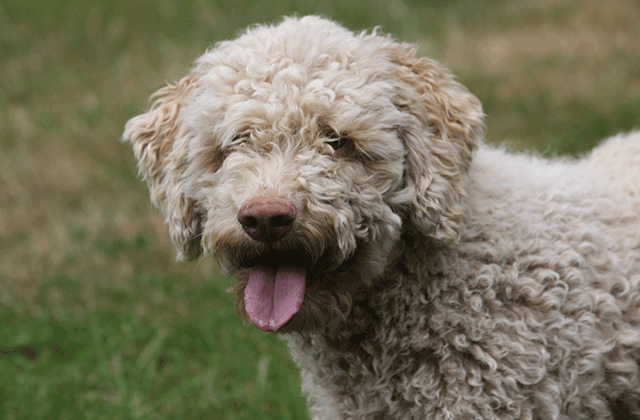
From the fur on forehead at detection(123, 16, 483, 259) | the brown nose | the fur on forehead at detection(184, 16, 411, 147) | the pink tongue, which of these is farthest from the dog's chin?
the fur on forehead at detection(184, 16, 411, 147)

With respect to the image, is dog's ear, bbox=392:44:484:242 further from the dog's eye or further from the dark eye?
the dog's eye

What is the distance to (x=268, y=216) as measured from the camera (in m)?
2.37

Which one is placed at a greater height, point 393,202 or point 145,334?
point 393,202

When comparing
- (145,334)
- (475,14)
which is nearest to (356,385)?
(145,334)

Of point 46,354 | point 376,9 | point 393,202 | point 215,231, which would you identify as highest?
point 393,202

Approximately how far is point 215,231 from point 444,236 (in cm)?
86

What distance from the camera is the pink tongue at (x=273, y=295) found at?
2.50 meters

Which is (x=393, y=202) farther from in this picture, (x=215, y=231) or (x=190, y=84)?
(x=190, y=84)

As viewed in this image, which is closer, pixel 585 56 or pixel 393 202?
pixel 393 202

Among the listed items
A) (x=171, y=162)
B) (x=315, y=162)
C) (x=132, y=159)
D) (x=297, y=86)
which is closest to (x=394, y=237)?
(x=315, y=162)

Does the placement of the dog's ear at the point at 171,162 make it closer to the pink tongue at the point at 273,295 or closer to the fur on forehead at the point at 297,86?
the fur on forehead at the point at 297,86

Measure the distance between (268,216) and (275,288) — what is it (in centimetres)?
34

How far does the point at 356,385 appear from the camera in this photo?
291 cm

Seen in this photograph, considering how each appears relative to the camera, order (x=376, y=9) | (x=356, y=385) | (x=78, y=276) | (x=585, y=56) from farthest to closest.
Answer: (x=376, y=9) < (x=585, y=56) < (x=78, y=276) < (x=356, y=385)
